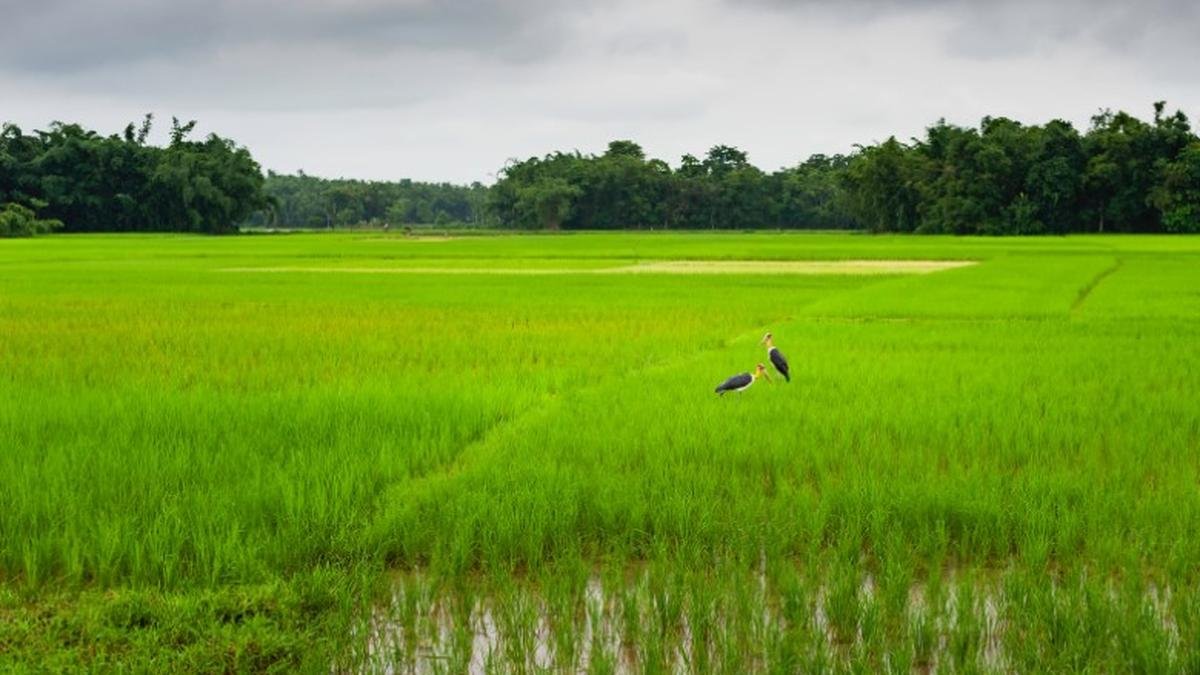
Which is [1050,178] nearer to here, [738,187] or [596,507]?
[738,187]

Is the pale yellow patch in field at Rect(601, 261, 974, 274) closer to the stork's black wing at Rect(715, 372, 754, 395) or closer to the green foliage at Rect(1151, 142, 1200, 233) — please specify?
the stork's black wing at Rect(715, 372, 754, 395)

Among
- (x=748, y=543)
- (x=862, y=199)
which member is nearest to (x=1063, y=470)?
(x=748, y=543)

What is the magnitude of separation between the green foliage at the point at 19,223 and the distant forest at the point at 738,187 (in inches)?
5.3

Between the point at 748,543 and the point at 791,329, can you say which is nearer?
the point at 748,543

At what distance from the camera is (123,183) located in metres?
75.1

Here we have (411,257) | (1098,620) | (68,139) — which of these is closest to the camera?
(1098,620)

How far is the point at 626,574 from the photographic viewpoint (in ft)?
15.2

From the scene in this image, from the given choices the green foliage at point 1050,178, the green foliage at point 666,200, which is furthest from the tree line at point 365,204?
the green foliage at point 1050,178

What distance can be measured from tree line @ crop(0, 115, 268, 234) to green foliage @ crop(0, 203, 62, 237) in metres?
4.63

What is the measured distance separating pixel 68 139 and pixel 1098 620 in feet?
257

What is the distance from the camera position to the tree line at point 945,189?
6272 cm

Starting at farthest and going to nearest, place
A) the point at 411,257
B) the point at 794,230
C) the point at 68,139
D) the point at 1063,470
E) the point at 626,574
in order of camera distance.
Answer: the point at 794,230
the point at 68,139
the point at 411,257
the point at 1063,470
the point at 626,574

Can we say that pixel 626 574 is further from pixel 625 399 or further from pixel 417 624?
pixel 625 399

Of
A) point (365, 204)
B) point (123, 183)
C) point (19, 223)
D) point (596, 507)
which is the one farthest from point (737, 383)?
point (365, 204)
